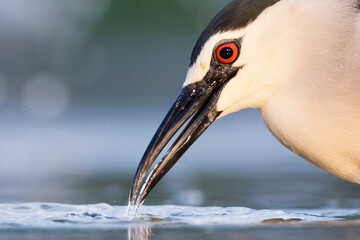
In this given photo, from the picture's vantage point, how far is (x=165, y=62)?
1806 cm

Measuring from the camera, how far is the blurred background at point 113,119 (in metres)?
6.45

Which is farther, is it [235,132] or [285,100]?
[235,132]

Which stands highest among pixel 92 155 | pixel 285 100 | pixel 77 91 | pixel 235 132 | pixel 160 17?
pixel 160 17

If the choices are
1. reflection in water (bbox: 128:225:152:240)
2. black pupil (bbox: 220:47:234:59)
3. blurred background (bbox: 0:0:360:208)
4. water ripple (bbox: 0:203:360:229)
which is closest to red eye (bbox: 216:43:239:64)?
black pupil (bbox: 220:47:234:59)

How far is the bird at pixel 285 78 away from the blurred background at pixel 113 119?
2.91 feet

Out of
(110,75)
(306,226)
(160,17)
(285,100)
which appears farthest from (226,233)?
(160,17)

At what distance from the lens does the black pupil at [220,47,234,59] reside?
4797 mm

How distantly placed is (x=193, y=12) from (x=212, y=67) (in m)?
15.6

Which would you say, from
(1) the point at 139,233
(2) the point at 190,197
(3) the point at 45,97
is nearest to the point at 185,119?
(1) the point at 139,233

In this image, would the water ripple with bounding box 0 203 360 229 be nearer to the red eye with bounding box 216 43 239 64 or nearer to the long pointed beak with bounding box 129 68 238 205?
the long pointed beak with bounding box 129 68 238 205

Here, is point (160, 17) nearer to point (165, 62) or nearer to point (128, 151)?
point (165, 62)

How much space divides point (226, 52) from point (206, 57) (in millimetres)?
116

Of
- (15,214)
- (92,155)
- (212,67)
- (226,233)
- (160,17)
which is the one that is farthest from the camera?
(160,17)

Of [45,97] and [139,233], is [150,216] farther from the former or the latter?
[45,97]
